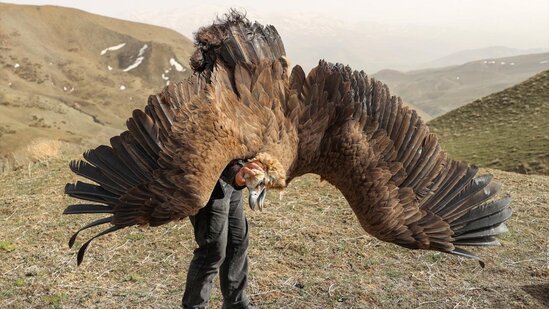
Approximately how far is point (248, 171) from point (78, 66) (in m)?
77.0

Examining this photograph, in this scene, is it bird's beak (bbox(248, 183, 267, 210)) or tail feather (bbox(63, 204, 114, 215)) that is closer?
bird's beak (bbox(248, 183, 267, 210))

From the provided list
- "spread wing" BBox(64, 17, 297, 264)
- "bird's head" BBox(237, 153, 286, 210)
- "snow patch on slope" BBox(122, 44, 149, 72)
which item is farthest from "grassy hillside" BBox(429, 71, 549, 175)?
"snow patch on slope" BBox(122, 44, 149, 72)

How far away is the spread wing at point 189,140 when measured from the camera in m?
2.89

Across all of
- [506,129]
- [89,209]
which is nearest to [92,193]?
[89,209]

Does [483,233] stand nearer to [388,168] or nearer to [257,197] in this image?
[388,168]

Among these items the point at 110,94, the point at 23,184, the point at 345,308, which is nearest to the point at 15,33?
the point at 110,94

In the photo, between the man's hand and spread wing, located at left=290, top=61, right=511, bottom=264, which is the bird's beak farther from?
spread wing, located at left=290, top=61, right=511, bottom=264

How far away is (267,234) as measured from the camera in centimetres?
632

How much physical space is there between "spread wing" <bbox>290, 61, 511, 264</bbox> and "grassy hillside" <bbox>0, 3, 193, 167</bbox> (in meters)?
35.5

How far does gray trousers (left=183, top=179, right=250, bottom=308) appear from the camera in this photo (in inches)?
139

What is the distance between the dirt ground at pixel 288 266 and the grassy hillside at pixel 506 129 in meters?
6.98

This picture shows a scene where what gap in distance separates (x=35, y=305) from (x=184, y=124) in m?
2.93

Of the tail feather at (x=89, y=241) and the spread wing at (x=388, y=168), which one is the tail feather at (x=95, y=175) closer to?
the tail feather at (x=89, y=241)

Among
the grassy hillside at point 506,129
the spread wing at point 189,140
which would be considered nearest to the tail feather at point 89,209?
the spread wing at point 189,140
